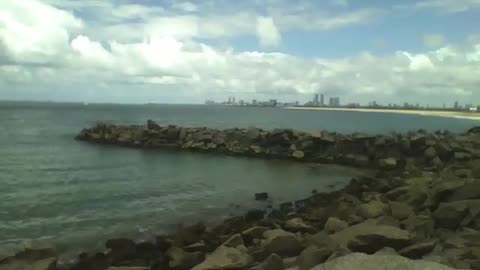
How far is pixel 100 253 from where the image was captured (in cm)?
1080

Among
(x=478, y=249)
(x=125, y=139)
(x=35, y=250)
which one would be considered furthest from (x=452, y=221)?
(x=125, y=139)

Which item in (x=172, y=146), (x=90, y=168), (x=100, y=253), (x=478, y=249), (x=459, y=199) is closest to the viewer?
(x=478, y=249)

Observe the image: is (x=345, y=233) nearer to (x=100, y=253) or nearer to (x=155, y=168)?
(x=100, y=253)

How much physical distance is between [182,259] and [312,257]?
9.92 ft

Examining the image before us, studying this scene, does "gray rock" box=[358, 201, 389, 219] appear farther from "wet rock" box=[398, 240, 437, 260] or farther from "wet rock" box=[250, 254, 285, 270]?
"wet rock" box=[250, 254, 285, 270]

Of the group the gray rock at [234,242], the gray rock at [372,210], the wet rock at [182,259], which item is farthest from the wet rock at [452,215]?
the wet rock at [182,259]

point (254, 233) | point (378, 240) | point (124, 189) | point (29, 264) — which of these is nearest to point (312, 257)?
point (378, 240)

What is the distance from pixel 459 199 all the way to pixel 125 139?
3416cm

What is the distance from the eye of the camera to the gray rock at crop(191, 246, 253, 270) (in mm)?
8857

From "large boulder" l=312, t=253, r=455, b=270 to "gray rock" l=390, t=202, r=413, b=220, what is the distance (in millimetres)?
7264

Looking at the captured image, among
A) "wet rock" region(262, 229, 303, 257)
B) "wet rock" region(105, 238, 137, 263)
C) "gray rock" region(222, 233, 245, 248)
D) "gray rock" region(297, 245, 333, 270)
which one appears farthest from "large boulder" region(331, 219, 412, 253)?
"wet rock" region(105, 238, 137, 263)

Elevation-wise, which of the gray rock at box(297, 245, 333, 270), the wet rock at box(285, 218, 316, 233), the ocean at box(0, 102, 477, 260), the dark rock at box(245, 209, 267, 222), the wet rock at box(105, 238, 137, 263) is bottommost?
the ocean at box(0, 102, 477, 260)

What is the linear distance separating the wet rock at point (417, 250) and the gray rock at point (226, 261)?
2761 mm

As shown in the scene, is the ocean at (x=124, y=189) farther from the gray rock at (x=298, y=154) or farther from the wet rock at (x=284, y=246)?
the wet rock at (x=284, y=246)
